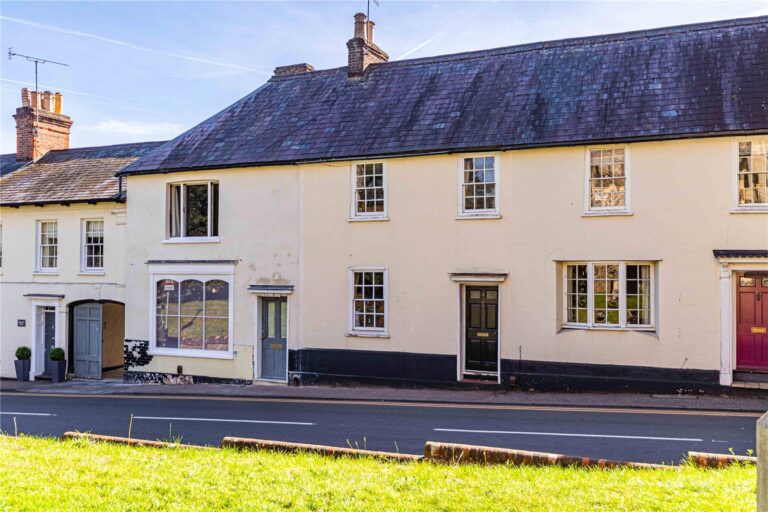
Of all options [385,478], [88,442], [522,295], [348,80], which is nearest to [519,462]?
[385,478]

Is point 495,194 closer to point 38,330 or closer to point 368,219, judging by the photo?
point 368,219

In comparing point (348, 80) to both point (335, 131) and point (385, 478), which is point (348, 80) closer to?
point (335, 131)

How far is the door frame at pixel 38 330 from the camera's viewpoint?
2398 cm

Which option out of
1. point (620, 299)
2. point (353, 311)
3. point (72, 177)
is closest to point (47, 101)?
point (72, 177)

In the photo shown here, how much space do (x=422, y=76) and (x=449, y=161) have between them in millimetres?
4245

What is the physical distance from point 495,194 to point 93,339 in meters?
15.4

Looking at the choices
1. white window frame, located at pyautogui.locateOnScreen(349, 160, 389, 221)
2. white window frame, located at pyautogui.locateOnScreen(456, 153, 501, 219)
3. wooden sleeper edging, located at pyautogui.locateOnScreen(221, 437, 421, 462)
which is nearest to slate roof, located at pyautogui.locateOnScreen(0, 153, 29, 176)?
white window frame, located at pyautogui.locateOnScreen(349, 160, 389, 221)

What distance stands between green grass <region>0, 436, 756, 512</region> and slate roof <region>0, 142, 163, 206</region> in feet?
54.0

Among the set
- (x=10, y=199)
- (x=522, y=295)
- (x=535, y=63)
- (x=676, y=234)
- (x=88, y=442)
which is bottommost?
(x=88, y=442)

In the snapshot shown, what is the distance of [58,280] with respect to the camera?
78.5 feet

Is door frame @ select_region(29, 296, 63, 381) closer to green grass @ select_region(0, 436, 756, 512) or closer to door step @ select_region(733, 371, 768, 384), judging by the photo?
green grass @ select_region(0, 436, 756, 512)

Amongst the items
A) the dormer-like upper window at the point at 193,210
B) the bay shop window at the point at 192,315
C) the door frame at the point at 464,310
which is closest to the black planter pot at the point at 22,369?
the bay shop window at the point at 192,315

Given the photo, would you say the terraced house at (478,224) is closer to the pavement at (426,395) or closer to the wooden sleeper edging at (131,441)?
the pavement at (426,395)

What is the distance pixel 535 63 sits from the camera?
749 inches
